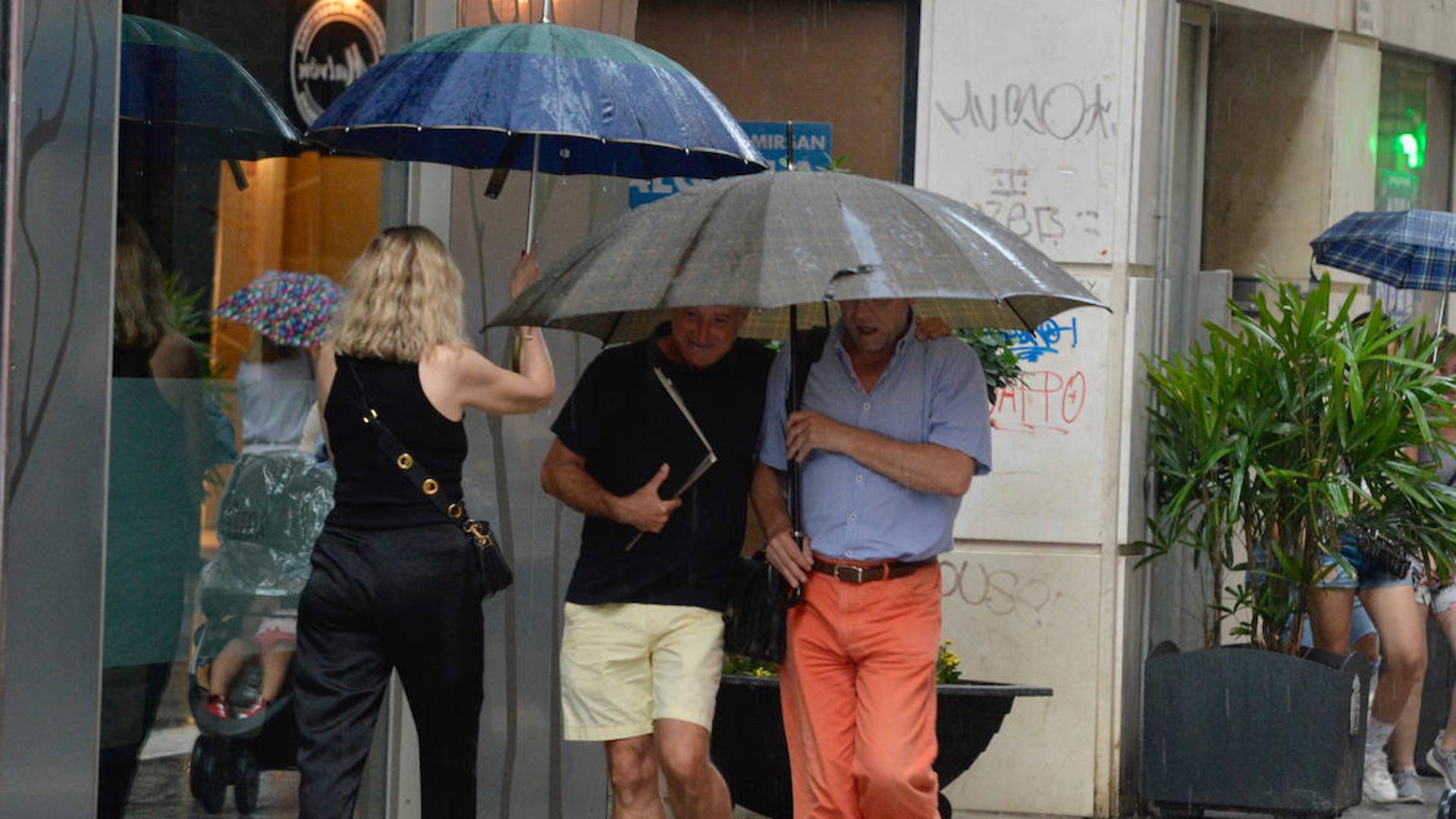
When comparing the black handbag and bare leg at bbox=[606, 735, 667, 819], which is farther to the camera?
bare leg at bbox=[606, 735, 667, 819]

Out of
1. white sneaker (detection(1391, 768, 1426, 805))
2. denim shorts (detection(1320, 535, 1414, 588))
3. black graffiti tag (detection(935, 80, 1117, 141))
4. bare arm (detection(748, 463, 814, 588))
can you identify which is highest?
black graffiti tag (detection(935, 80, 1117, 141))

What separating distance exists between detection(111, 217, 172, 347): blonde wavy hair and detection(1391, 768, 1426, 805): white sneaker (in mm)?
5882

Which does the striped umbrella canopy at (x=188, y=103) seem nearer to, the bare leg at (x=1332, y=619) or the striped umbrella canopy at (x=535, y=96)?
the striped umbrella canopy at (x=535, y=96)

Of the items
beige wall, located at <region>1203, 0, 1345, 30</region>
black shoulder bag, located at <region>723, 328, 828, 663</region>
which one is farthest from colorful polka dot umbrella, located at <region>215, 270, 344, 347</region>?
beige wall, located at <region>1203, 0, 1345, 30</region>

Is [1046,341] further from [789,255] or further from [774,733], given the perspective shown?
[789,255]

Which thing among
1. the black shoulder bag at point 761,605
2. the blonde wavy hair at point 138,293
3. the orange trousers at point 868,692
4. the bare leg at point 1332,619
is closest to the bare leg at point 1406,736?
the bare leg at point 1332,619

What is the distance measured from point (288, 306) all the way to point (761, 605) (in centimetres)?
179

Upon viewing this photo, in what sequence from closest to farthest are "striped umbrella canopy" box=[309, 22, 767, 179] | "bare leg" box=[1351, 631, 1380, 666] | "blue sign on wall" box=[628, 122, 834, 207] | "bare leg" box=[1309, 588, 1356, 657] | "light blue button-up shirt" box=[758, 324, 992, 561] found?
"striped umbrella canopy" box=[309, 22, 767, 179] < "light blue button-up shirt" box=[758, 324, 992, 561] < "blue sign on wall" box=[628, 122, 834, 207] < "bare leg" box=[1309, 588, 1356, 657] < "bare leg" box=[1351, 631, 1380, 666]

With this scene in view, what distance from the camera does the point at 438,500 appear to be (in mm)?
5570

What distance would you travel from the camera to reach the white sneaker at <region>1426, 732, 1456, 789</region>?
9469 mm

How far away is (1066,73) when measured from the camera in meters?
8.72

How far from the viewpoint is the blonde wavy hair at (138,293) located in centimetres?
567

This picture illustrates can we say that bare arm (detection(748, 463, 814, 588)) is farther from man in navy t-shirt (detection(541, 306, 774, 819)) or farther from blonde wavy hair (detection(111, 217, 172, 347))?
blonde wavy hair (detection(111, 217, 172, 347))

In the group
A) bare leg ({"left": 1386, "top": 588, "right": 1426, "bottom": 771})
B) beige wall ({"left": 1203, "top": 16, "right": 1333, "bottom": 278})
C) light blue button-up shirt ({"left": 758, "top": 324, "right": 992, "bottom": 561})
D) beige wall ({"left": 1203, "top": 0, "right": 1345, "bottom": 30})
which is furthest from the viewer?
beige wall ({"left": 1203, "top": 16, "right": 1333, "bottom": 278})
